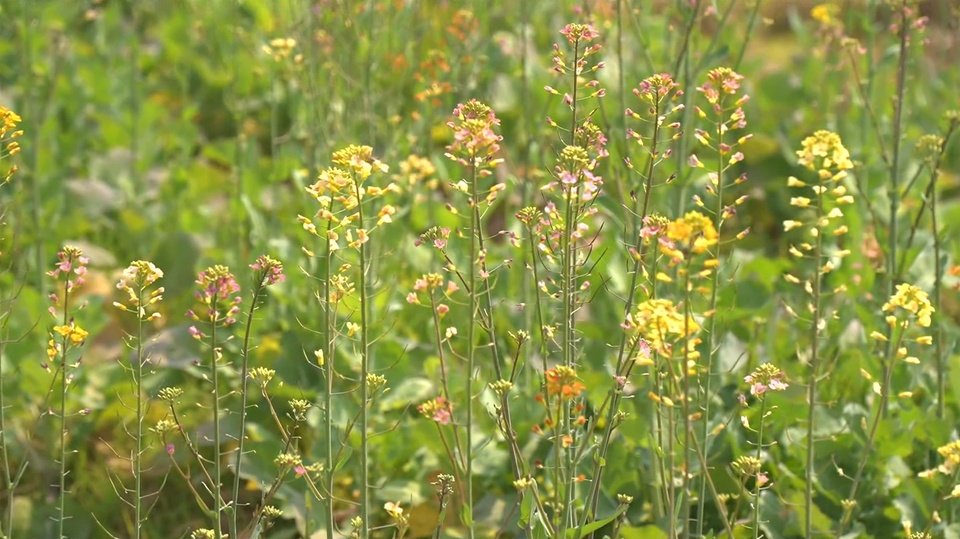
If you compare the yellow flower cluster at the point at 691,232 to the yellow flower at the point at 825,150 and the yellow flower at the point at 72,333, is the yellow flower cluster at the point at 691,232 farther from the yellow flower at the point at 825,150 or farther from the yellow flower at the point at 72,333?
the yellow flower at the point at 72,333

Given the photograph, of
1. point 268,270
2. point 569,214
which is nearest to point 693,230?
point 569,214

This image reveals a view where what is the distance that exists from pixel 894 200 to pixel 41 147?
3.46 meters

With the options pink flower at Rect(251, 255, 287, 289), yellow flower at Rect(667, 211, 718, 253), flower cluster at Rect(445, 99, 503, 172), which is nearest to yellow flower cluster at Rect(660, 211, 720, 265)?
yellow flower at Rect(667, 211, 718, 253)

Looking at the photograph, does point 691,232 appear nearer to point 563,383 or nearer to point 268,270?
point 563,383

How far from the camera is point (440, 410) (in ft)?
7.52

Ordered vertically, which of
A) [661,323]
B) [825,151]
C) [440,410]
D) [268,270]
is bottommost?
[440,410]

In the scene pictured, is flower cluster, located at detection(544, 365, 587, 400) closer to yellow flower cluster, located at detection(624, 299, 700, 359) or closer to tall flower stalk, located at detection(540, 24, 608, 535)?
tall flower stalk, located at detection(540, 24, 608, 535)

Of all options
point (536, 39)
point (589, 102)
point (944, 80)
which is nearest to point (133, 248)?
point (589, 102)

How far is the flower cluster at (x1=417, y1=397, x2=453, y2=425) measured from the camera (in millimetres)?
2256

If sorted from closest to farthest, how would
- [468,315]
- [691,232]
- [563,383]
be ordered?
1. [691,232]
2. [563,383]
3. [468,315]

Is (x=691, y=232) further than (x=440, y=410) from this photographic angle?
No

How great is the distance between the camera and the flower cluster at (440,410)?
88.8 inches

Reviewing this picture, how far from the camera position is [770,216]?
556 centimetres

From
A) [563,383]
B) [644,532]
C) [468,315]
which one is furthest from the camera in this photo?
[468,315]
